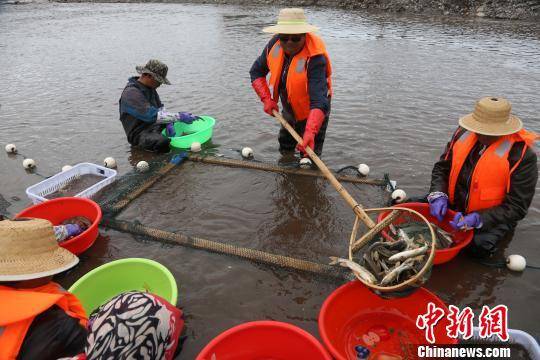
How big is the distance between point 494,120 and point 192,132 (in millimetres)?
5420

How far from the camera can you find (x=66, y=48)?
16469 mm

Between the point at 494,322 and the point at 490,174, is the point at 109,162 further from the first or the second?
the point at 494,322

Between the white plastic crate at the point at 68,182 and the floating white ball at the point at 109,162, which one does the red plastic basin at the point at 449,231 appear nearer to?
the white plastic crate at the point at 68,182

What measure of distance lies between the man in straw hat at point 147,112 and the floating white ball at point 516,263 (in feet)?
18.4

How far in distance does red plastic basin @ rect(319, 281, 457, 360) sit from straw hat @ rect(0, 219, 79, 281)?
2099mm

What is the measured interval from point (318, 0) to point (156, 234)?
31.3 m

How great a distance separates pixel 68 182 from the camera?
18.1 ft

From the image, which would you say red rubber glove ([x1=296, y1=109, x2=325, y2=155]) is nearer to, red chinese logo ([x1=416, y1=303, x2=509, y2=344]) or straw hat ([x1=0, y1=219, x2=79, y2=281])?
red chinese logo ([x1=416, y1=303, x2=509, y2=344])

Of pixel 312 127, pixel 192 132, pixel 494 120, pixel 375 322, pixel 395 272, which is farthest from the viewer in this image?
pixel 192 132

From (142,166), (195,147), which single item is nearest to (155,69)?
(195,147)

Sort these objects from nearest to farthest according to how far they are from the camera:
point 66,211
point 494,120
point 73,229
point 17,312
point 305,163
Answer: point 17,312 → point 494,120 → point 73,229 → point 66,211 → point 305,163

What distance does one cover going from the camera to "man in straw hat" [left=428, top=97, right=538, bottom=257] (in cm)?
358

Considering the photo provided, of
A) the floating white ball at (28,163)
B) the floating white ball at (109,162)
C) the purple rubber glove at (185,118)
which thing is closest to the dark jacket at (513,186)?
the purple rubber glove at (185,118)

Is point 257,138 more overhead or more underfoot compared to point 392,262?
more underfoot
